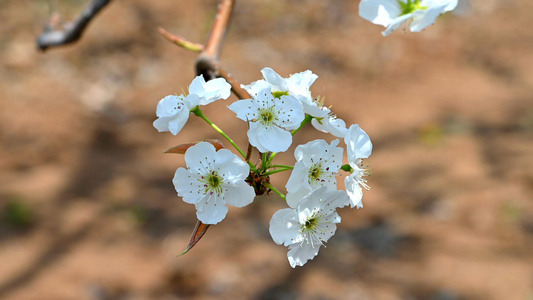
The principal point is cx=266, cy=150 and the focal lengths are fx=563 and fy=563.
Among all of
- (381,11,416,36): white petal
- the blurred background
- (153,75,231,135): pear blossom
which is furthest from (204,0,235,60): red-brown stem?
the blurred background

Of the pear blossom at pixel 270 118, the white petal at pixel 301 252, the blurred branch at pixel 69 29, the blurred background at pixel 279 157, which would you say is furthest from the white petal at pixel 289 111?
the blurred background at pixel 279 157

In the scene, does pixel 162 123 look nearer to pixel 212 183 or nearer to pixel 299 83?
pixel 212 183

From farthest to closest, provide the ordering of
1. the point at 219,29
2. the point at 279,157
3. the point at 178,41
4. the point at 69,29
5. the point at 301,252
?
the point at 279,157
the point at 69,29
the point at 219,29
the point at 178,41
the point at 301,252

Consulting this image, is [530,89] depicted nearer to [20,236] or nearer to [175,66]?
[175,66]

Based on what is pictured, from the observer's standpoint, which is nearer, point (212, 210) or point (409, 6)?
point (212, 210)

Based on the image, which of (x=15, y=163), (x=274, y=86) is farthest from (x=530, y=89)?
(x=274, y=86)

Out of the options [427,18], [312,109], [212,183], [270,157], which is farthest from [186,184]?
[427,18]

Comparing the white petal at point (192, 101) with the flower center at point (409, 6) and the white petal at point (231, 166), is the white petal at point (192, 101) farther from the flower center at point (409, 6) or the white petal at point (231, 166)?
the flower center at point (409, 6)
